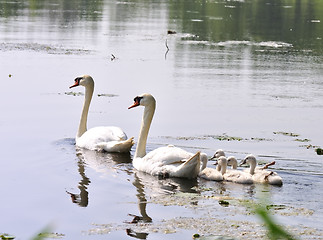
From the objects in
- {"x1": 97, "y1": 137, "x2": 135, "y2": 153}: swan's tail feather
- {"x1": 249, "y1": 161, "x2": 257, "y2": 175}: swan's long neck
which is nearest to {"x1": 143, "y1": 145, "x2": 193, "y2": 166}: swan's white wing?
{"x1": 249, "y1": 161, "x2": 257, "y2": 175}: swan's long neck

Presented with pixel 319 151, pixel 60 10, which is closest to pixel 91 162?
pixel 319 151

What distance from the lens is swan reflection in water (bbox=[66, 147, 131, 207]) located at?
10.3 meters

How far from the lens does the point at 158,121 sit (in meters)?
16.4

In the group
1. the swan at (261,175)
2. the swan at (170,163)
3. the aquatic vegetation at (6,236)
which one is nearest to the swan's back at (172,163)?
the swan at (170,163)

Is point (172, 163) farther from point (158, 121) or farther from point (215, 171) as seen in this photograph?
point (158, 121)

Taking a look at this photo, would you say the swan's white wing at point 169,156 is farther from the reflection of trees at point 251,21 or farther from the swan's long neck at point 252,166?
the reflection of trees at point 251,21

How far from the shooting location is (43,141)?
45.1 feet

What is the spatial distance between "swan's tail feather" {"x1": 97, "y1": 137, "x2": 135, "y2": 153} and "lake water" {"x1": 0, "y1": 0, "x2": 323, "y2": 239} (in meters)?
0.17

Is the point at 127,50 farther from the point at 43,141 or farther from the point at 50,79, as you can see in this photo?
the point at 43,141

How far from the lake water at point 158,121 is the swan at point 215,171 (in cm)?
15

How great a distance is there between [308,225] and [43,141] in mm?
6571

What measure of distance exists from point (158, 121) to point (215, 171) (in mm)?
5467

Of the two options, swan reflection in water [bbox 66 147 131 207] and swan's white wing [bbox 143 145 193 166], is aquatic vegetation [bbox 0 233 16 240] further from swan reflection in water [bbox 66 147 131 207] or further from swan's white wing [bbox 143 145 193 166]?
swan's white wing [bbox 143 145 193 166]

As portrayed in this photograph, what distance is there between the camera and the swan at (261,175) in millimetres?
10297
